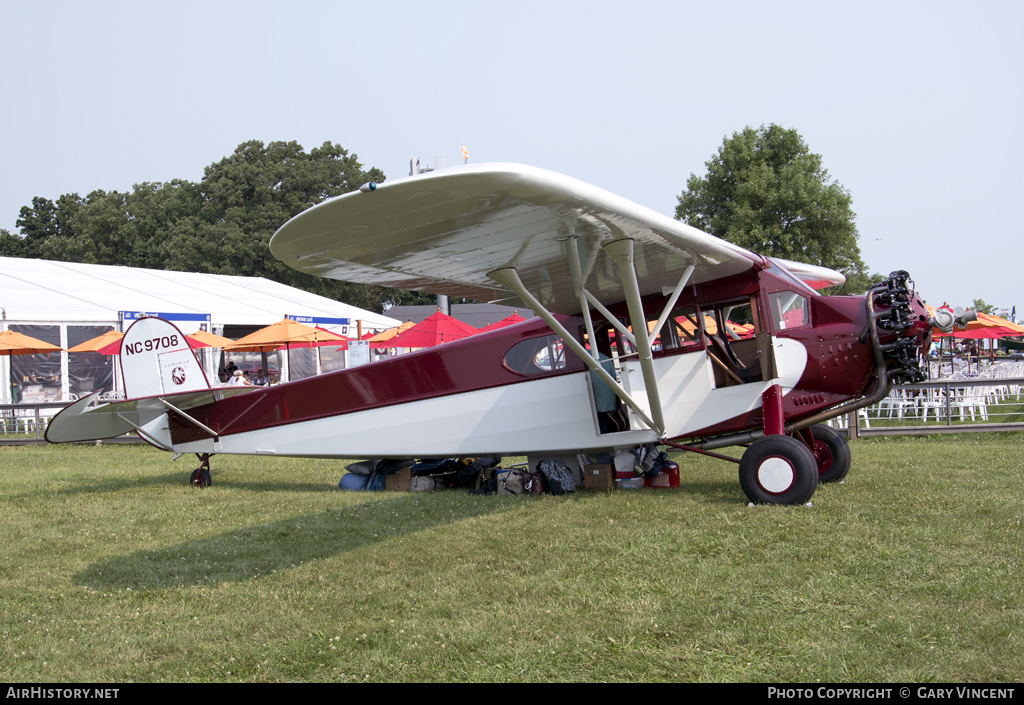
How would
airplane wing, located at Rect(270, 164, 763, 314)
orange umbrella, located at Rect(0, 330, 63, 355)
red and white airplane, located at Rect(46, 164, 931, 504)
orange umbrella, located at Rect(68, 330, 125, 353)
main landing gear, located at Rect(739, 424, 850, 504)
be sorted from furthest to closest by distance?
orange umbrella, located at Rect(68, 330, 125, 353) → orange umbrella, located at Rect(0, 330, 63, 355) → main landing gear, located at Rect(739, 424, 850, 504) → red and white airplane, located at Rect(46, 164, 931, 504) → airplane wing, located at Rect(270, 164, 763, 314)

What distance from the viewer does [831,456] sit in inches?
315

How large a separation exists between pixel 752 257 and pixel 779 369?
117cm

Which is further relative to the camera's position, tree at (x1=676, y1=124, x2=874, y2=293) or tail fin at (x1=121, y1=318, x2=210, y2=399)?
tree at (x1=676, y1=124, x2=874, y2=293)

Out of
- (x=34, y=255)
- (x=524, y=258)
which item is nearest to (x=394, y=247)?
(x=524, y=258)

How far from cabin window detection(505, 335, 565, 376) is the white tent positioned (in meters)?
17.2

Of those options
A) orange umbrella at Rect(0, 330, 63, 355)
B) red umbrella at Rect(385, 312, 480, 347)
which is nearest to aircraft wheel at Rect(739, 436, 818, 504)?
red umbrella at Rect(385, 312, 480, 347)

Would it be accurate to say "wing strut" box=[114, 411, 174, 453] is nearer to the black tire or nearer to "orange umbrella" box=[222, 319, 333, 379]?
the black tire

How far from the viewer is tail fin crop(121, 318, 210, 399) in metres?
8.93

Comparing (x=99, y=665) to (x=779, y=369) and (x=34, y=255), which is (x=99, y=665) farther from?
(x=34, y=255)

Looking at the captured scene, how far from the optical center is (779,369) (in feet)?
23.7

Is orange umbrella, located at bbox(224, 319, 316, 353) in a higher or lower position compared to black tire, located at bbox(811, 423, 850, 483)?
higher

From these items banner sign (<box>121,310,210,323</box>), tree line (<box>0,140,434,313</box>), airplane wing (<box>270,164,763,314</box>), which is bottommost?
airplane wing (<box>270,164,763,314</box>)

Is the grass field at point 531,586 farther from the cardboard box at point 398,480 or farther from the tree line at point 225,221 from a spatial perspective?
the tree line at point 225,221

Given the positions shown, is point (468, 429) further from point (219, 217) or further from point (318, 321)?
point (219, 217)
